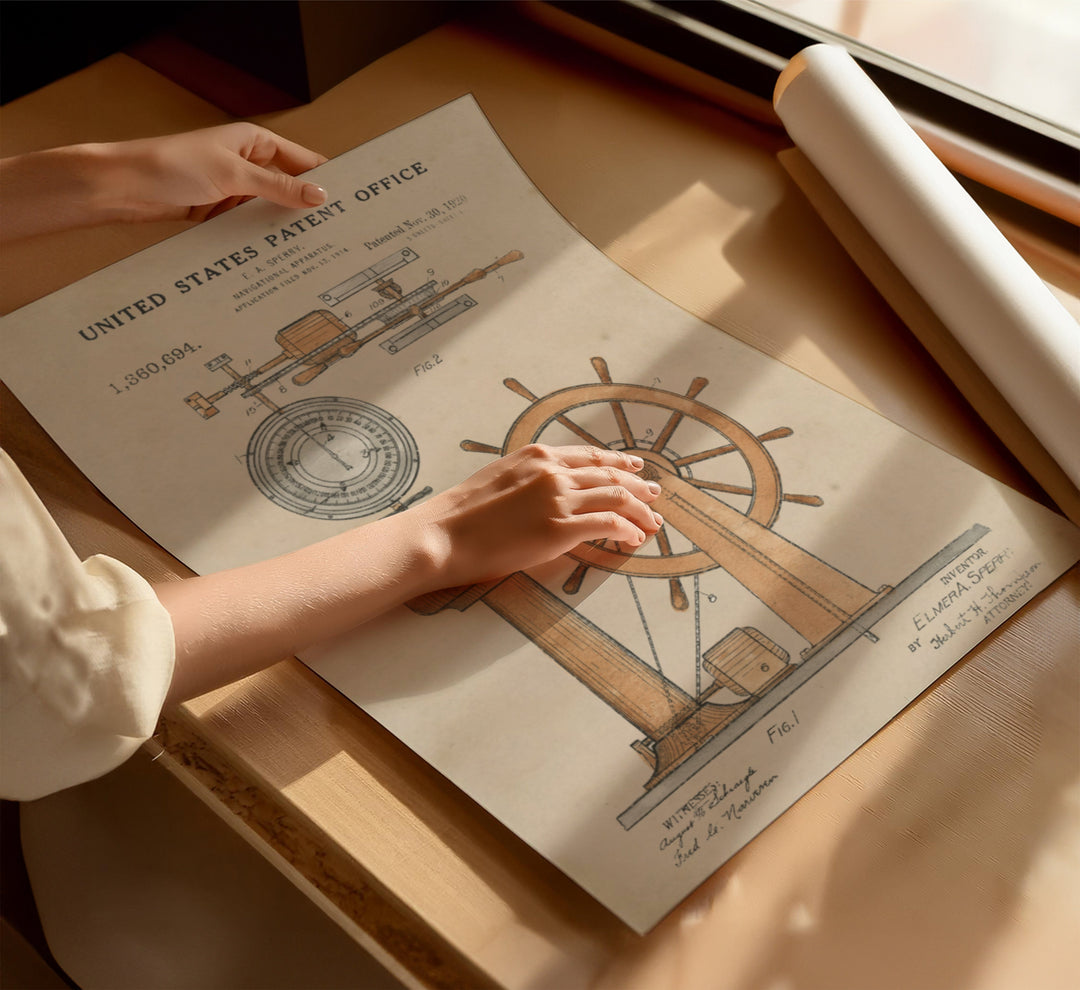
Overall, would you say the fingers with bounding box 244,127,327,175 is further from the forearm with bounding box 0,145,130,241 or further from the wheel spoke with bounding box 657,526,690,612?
the wheel spoke with bounding box 657,526,690,612

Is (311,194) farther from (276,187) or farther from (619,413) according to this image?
(619,413)

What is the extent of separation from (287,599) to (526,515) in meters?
0.15

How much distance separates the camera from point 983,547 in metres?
0.65

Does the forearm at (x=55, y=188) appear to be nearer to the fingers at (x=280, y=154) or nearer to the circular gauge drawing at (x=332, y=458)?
the fingers at (x=280, y=154)

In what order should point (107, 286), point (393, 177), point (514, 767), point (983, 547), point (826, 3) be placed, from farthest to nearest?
point (826, 3)
point (393, 177)
point (107, 286)
point (983, 547)
point (514, 767)

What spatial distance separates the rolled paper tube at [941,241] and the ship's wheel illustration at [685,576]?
0.12 metres

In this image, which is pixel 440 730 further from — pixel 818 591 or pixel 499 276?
pixel 499 276

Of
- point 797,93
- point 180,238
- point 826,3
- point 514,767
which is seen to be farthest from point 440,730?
point 826,3

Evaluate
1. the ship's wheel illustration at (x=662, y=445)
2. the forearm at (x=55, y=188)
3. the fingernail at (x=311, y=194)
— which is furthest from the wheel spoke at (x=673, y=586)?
the forearm at (x=55, y=188)

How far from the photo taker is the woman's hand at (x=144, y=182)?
80cm

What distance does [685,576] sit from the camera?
63cm

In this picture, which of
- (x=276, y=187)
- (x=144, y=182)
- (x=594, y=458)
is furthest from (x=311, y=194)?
(x=594, y=458)

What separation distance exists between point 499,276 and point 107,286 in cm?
30

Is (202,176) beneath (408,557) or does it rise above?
above
